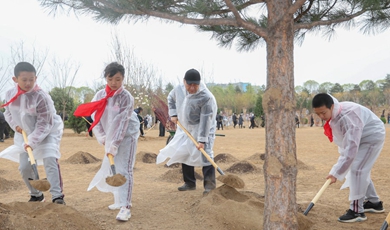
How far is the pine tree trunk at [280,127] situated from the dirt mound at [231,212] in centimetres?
72

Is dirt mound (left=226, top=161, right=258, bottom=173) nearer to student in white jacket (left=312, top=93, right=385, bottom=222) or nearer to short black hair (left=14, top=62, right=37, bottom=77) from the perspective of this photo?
student in white jacket (left=312, top=93, right=385, bottom=222)

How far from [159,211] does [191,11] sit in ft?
6.57

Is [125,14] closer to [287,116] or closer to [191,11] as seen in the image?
[191,11]

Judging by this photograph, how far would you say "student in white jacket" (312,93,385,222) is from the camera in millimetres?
3533

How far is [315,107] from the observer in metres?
3.56

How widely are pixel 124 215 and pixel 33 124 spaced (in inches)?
53.2

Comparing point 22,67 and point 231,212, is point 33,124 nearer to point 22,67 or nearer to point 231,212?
point 22,67

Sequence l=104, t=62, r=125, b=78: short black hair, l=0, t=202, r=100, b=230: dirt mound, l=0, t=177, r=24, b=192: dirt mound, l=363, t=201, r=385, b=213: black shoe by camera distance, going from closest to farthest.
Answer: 1. l=0, t=202, r=100, b=230: dirt mound
2. l=104, t=62, r=125, b=78: short black hair
3. l=363, t=201, r=385, b=213: black shoe
4. l=0, t=177, r=24, b=192: dirt mound

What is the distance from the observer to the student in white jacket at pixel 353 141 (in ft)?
11.6

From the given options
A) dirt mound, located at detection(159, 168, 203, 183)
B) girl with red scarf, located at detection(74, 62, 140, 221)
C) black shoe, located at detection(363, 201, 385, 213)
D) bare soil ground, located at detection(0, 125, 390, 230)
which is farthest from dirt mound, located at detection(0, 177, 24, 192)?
black shoe, located at detection(363, 201, 385, 213)

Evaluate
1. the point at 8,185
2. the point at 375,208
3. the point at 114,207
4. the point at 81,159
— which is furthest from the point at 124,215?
the point at 81,159

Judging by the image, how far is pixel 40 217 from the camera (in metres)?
3.00

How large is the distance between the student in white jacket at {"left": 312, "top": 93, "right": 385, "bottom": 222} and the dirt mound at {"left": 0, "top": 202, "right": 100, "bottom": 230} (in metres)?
2.17

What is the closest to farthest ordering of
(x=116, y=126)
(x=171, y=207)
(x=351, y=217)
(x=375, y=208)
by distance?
1. (x=351, y=217)
2. (x=116, y=126)
3. (x=375, y=208)
4. (x=171, y=207)
